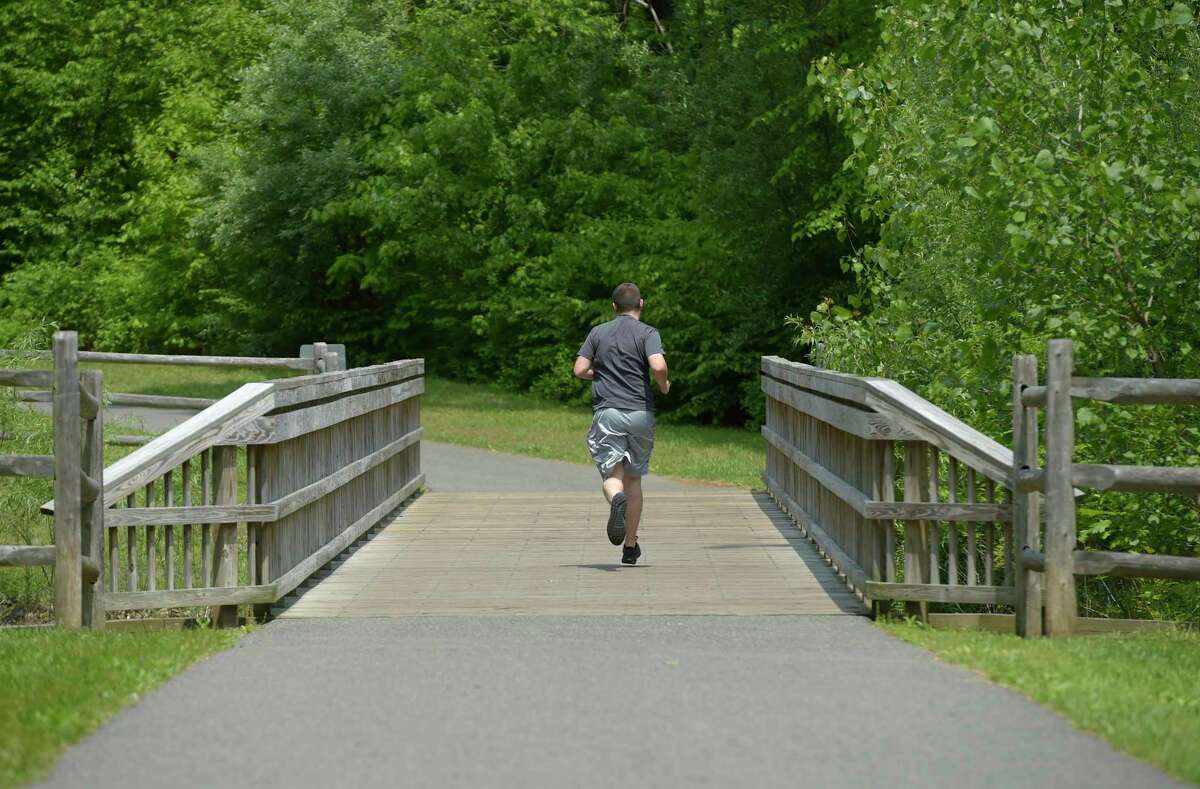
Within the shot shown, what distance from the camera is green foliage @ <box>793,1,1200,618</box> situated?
11.2 m

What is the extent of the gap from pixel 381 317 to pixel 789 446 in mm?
25759

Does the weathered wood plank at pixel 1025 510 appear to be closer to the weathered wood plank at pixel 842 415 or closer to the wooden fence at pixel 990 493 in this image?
the wooden fence at pixel 990 493

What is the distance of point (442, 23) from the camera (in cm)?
3875

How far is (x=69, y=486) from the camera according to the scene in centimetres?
826

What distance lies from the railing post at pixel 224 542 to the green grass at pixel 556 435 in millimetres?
10861

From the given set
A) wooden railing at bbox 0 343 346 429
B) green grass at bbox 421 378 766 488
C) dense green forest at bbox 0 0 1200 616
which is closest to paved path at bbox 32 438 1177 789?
dense green forest at bbox 0 0 1200 616

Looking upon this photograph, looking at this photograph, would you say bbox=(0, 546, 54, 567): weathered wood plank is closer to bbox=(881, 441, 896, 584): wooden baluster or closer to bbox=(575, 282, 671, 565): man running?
bbox=(575, 282, 671, 565): man running

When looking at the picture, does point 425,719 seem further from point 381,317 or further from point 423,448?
point 381,317

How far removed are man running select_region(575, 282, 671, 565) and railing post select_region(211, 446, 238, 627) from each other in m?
2.66

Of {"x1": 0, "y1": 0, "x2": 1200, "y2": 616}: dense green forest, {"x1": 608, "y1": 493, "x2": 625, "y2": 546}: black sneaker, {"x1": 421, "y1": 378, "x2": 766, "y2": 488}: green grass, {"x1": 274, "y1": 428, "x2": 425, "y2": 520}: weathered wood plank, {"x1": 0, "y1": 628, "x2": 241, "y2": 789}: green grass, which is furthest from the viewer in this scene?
{"x1": 421, "y1": 378, "x2": 766, "y2": 488}: green grass

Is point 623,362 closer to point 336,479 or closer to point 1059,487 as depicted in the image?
point 336,479

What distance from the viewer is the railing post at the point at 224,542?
9039 mm

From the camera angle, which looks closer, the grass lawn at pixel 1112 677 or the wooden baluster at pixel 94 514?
the grass lawn at pixel 1112 677

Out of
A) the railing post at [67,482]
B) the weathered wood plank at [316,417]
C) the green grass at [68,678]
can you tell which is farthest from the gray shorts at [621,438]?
the railing post at [67,482]
